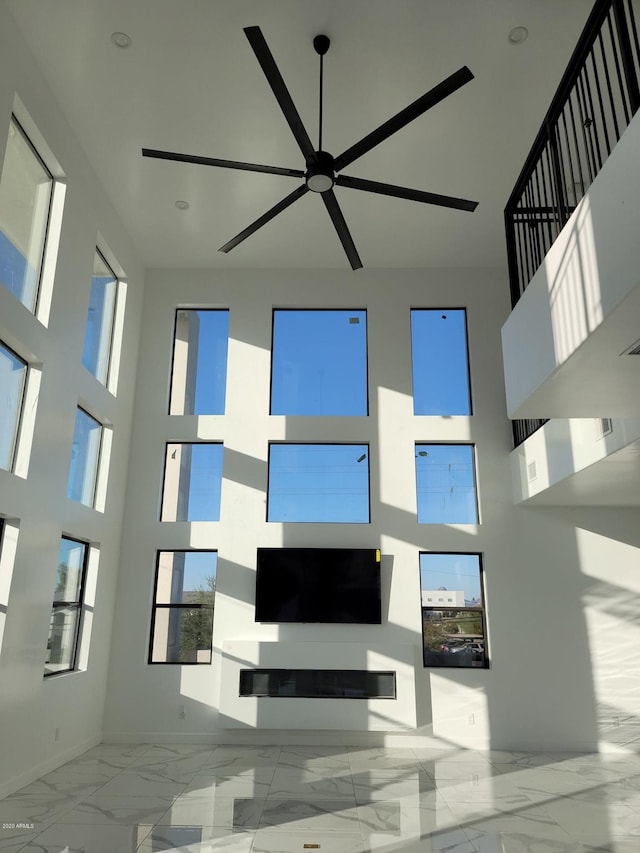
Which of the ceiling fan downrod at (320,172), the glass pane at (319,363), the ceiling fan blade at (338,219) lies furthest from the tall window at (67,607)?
the ceiling fan downrod at (320,172)

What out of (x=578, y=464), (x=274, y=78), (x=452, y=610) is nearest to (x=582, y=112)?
(x=274, y=78)

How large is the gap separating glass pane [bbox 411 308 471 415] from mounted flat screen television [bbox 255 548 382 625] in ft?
6.72

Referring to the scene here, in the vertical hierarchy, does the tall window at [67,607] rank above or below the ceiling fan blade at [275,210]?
below

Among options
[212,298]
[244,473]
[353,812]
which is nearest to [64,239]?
[212,298]

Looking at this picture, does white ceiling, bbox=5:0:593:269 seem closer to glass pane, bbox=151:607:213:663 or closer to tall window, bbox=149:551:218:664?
tall window, bbox=149:551:218:664

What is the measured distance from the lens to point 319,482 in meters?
7.79

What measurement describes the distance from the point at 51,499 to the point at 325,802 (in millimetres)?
3373

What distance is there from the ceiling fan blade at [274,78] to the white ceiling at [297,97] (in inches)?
64.7

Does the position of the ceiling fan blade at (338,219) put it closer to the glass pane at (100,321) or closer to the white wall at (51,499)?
the white wall at (51,499)

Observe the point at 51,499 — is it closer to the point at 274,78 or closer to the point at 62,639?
the point at 62,639

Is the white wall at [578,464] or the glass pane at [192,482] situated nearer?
the white wall at [578,464]

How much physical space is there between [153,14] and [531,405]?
400cm

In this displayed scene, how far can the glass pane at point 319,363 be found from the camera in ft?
26.6

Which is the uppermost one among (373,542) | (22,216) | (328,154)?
(22,216)
